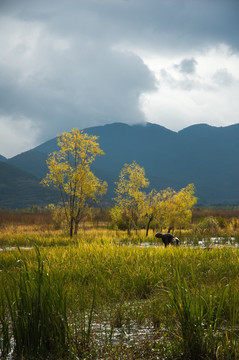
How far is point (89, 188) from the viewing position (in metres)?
19.0

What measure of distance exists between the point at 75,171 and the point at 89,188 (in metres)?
1.29

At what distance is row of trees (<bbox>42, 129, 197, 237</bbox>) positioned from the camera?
18.8 m

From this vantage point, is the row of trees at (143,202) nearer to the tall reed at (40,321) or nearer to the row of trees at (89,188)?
the row of trees at (89,188)

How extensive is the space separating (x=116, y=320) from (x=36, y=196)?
19452 cm

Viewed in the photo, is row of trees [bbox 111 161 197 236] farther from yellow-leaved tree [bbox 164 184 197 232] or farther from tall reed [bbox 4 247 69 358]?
tall reed [bbox 4 247 69 358]

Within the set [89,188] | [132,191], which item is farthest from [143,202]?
[89,188]

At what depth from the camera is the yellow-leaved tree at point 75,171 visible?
1869 cm

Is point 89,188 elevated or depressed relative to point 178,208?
elevated

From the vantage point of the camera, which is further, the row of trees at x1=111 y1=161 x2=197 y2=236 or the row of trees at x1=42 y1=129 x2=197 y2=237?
the row of trees at x1=111 y1=161 x2=197 y2=236

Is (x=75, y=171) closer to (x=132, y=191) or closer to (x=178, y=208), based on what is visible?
(x=132, y=191)

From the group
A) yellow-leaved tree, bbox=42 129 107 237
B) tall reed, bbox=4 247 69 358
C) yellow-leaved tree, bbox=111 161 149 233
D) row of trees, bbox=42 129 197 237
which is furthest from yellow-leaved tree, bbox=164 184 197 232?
tall reed, bbox=4 247 69 358

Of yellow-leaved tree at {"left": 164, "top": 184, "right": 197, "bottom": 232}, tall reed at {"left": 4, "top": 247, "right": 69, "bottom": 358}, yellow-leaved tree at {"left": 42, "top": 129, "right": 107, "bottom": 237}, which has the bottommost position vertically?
tall reed at {"left": 4, "top": 247, "right": 69, "bottom": 358}

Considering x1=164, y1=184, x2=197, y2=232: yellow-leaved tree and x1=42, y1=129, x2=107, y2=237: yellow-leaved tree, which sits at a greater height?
x1=42, y1=129, x2=107, y2=237: yellow-leaved tree

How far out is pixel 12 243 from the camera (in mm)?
15430
